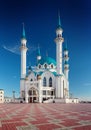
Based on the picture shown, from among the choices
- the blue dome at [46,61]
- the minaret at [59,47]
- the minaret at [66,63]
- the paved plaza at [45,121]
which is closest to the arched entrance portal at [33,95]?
the minaret at [59,47]

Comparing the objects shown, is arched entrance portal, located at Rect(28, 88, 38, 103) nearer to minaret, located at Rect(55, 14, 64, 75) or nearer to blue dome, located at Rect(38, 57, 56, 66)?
minaret, located at Rect(55, 14, 64, 75)

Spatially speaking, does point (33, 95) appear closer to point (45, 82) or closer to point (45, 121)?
point (45, 82)

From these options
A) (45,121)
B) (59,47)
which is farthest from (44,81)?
(45,121)

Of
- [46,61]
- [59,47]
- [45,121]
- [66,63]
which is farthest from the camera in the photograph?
[66,63]

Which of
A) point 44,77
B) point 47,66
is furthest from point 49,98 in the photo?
point 47,66

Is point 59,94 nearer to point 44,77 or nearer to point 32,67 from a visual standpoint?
point 44,77

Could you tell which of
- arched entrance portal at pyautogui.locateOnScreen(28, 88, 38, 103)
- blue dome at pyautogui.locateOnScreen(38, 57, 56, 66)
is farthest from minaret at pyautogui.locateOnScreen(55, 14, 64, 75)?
blue dome at pyautogui.locateOnScreen(38, 57, 56, 66)

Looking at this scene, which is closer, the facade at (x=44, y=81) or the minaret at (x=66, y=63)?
the facade at (x=44, y=81)

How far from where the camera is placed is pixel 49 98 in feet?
221

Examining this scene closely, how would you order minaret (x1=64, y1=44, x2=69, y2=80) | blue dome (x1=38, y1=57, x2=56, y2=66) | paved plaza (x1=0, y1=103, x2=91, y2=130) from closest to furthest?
paved plaza (x1=0, y1=103, x2=91, y2=130) < blue dome (x1=38, y1=57, x2=56, y2=66) < minaret (x1=64, y1=44, x2=69, y2=80)

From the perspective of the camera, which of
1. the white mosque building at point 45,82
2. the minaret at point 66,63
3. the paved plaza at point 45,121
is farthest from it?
the minaret at point 66,63

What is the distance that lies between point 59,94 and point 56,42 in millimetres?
18792

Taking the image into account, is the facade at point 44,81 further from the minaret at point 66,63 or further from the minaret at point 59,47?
the minaret at point 66,63

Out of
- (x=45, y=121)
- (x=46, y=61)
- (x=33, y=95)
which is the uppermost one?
(x=46, y=61)
